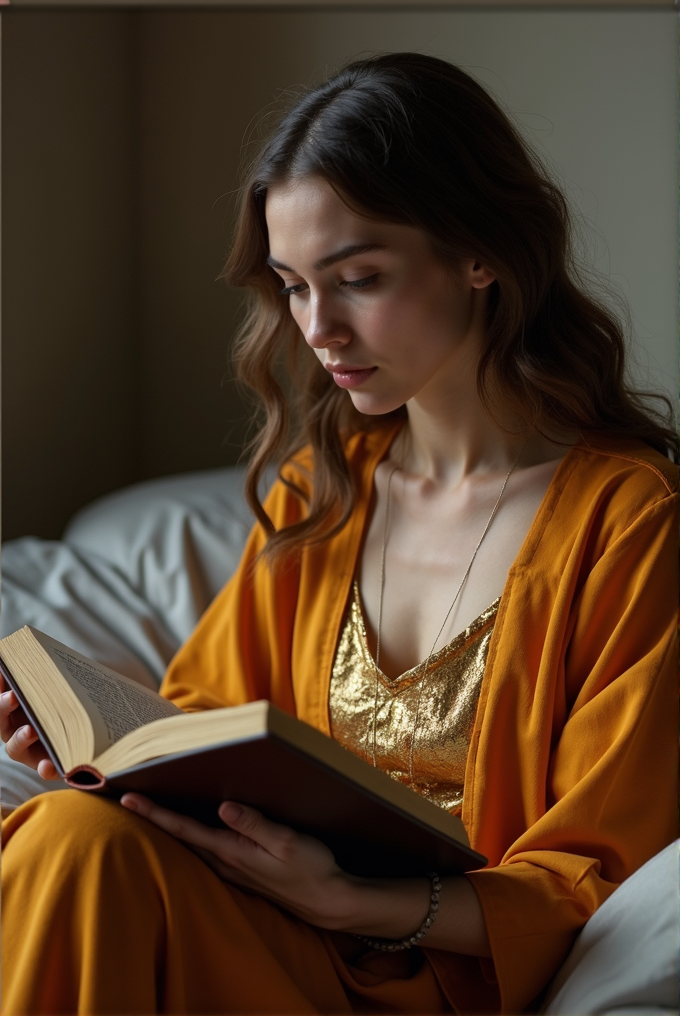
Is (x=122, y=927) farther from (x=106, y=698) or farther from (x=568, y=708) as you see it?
(x=568, y=708)

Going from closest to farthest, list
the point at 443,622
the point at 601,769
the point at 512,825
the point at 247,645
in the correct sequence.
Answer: the point at 601,769 < the point at 512,825 < the point at 443,622 < the point at 247,645

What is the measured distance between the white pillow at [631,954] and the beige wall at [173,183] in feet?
3.16

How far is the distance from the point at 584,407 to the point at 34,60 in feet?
4.31

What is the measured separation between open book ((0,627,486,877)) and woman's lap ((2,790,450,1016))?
0.12 feet

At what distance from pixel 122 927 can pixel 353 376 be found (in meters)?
0.56

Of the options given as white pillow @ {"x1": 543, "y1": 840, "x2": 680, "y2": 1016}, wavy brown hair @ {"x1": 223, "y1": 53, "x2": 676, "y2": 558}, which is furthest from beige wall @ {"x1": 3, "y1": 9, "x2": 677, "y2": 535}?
white pillow @ {"x1": 543, "y1": 840, "x2": 680, "y2": 1016}

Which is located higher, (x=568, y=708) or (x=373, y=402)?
(x=373, y=402)

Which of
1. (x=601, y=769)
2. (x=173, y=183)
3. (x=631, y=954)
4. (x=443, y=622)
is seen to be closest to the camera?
(x=631, y=954)

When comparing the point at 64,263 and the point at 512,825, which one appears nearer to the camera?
the point at 512,825

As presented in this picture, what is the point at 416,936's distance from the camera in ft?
2.66

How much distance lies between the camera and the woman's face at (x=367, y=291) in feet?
3.16

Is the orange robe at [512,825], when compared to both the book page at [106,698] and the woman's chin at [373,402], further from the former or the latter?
the woman's chin at [373,402]

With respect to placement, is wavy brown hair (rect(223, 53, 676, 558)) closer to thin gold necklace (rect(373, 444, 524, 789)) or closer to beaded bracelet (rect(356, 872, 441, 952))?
thin gold necklace (rect(373, 444, 524, 789))

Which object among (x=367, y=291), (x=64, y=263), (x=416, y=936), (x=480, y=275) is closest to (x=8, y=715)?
(x=416, y=936)
